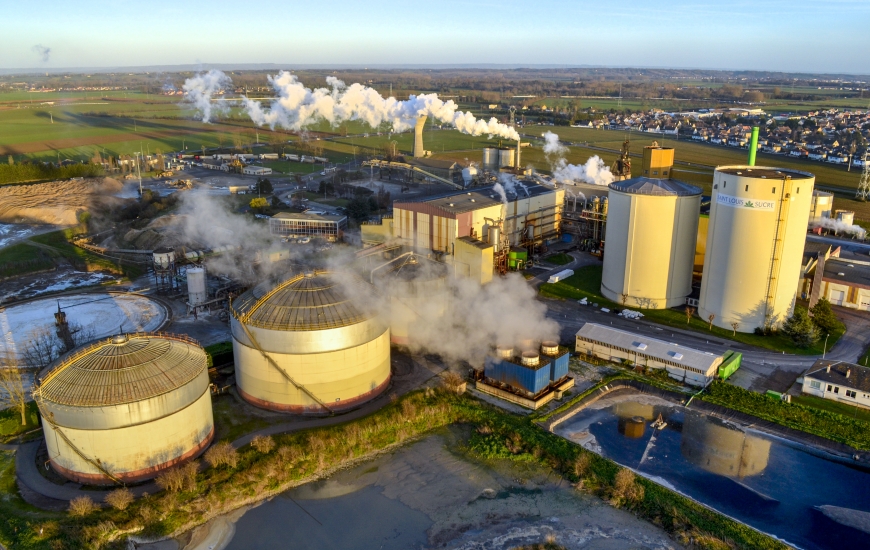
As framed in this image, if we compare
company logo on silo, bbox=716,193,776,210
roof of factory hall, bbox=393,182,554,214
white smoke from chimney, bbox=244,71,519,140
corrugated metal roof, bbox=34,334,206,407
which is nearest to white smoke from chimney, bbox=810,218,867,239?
roof of factory hall, bbox=393,182,554,214

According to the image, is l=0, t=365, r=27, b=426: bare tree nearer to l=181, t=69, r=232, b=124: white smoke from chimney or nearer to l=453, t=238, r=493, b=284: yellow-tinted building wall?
l=453, t=238, r=493, b=284: yellow-tinted building wall

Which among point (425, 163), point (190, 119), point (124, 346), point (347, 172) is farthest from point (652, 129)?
point (124, 346)

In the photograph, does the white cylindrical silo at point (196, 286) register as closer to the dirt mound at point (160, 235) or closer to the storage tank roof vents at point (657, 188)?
the dirt mound at point (160, 235)

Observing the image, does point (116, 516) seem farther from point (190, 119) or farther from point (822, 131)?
point (822, 131)

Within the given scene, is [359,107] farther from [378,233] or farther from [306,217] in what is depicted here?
[378,233]

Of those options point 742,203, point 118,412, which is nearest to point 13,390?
point 118,412

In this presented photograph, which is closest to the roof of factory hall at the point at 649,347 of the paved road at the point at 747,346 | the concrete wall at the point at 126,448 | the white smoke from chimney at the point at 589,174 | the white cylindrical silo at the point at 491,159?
the paved road at the point at 747,346
